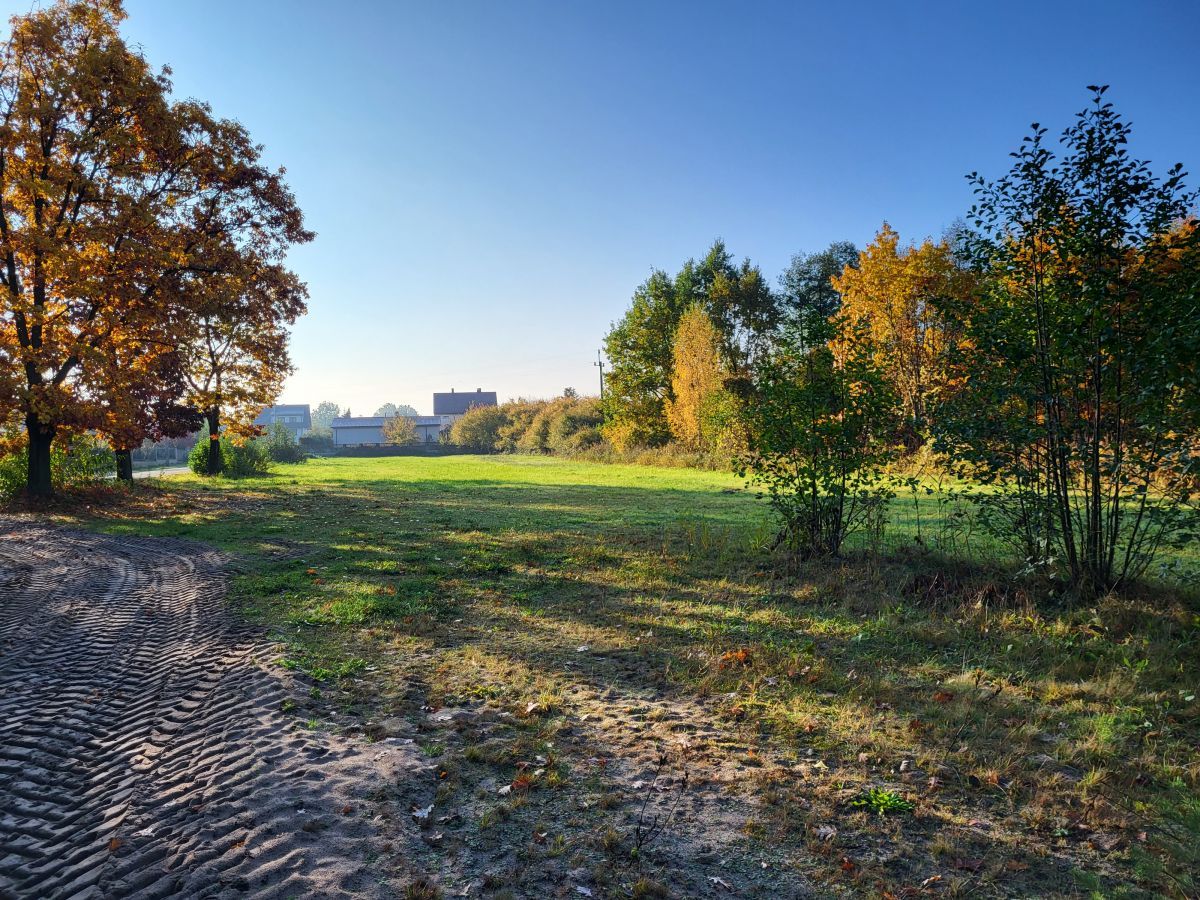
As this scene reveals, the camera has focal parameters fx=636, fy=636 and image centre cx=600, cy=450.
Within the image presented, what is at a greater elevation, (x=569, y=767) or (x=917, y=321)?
(x=917, y=321)

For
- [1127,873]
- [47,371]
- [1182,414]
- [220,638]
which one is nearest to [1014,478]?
[1182,414]

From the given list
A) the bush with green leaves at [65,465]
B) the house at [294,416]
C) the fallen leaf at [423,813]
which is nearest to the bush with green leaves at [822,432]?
the fallen leaf at [423,813]

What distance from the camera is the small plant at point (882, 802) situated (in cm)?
346

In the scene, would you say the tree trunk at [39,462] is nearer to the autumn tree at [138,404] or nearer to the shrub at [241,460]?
the autumn tree at [138,404]

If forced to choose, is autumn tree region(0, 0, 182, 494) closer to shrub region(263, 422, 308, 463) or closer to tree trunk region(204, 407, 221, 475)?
tree trunk region(204, 407, 221, 475)

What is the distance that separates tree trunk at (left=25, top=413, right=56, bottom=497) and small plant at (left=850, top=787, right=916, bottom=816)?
1926cm

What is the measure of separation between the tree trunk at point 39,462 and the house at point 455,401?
103m

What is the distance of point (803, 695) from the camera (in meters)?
4.95

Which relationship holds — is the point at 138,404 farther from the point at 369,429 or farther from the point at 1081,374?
the point at 369,429

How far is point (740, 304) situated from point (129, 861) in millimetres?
39510

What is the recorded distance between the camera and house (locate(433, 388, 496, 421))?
121 meters

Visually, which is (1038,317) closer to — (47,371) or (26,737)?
(26,737)

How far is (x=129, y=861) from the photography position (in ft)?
9.72

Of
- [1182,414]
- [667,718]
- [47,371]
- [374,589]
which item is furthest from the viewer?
[47,371]
